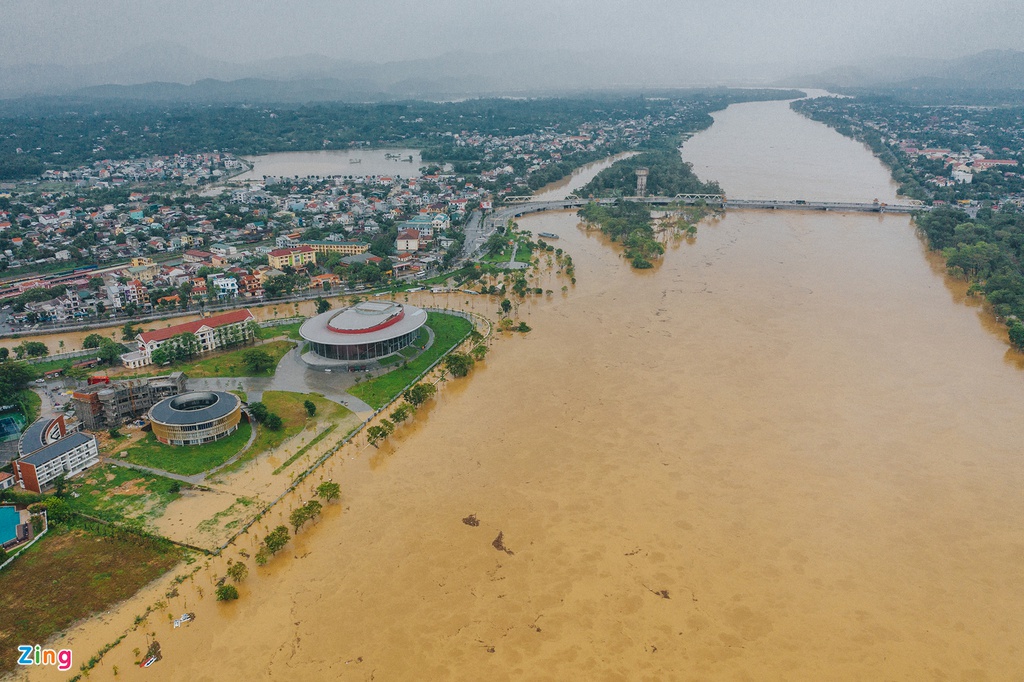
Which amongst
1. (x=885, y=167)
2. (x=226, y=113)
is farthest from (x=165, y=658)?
(x=226, y=113)

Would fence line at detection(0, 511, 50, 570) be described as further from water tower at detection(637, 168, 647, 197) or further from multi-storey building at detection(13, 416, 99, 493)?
water tower at detection(637, 168, 647, 197)

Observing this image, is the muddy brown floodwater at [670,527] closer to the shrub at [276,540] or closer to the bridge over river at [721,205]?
the shrub at [276,540]

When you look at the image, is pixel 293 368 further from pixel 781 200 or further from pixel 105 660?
pixel 781 200

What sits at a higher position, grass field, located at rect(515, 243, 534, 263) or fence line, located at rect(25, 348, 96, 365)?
grass field, located at rect(515, 243, 534, 263)

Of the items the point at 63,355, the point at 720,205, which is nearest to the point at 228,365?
the point at 63,355

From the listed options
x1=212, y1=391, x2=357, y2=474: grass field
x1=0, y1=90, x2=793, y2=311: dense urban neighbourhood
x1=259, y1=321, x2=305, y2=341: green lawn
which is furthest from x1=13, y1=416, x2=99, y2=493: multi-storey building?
x1=0, y1=90, x2=793, y2=311: dense urban neighbourhood
